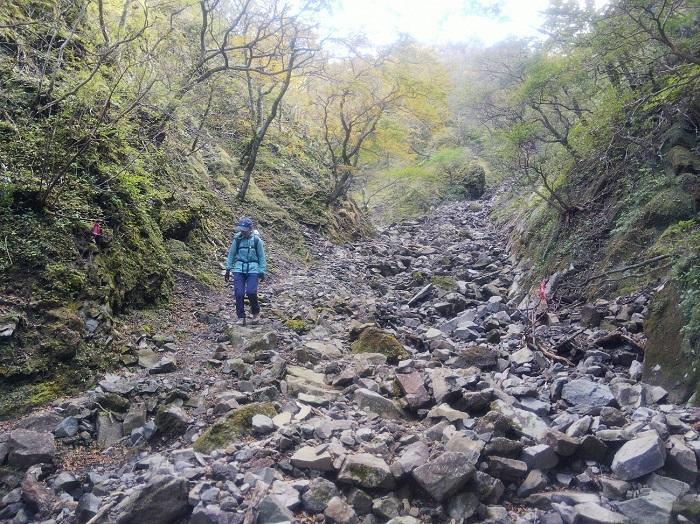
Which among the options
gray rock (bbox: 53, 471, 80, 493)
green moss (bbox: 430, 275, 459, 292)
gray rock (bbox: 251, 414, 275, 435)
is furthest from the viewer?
green moss (bbox: 430, 275, 459, 292)

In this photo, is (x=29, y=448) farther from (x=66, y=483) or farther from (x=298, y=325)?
(x=298, y=325)

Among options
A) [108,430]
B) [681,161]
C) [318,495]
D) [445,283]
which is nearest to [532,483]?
[318,495]

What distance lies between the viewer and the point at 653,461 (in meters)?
3.69

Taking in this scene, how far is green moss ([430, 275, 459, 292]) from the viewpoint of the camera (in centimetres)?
1212

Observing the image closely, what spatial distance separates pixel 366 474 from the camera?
3801 millimetres

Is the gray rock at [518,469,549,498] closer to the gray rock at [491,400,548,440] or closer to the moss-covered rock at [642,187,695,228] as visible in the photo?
the gray rock at [491,400,548,440]

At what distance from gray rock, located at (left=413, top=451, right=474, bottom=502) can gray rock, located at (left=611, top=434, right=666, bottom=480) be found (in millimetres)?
1200

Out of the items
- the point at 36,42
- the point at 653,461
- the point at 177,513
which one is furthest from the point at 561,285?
the point at 36,42

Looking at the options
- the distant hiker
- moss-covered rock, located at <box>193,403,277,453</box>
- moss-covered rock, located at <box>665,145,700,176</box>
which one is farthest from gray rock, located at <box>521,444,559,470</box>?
moss-covered rock, located at <box>665,145,700,176</box>

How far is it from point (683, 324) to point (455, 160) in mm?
30476

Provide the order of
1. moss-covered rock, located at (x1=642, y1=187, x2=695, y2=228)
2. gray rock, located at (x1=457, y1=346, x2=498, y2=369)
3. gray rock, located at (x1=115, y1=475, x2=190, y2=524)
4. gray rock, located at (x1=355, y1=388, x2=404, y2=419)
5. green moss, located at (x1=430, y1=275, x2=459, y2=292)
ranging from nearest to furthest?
gray rock, located at (x1=115, y1=475, x2=190, y2=524), gray rock, located at (x1=355, y1=388, x2=404, y2=419), gray rock, located at (x1=457, y1=346, x2=498, y2=369), moss-covered rock, located at (x1=642, y1=187, x2=695, y2=228), green moss, located at (x1=430, y1=275, x2=459, y2=292)

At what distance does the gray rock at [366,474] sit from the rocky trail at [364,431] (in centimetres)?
1

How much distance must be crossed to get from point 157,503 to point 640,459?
3.74 metres

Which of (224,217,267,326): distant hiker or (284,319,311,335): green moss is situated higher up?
(224,217,267,326): distant hiker
